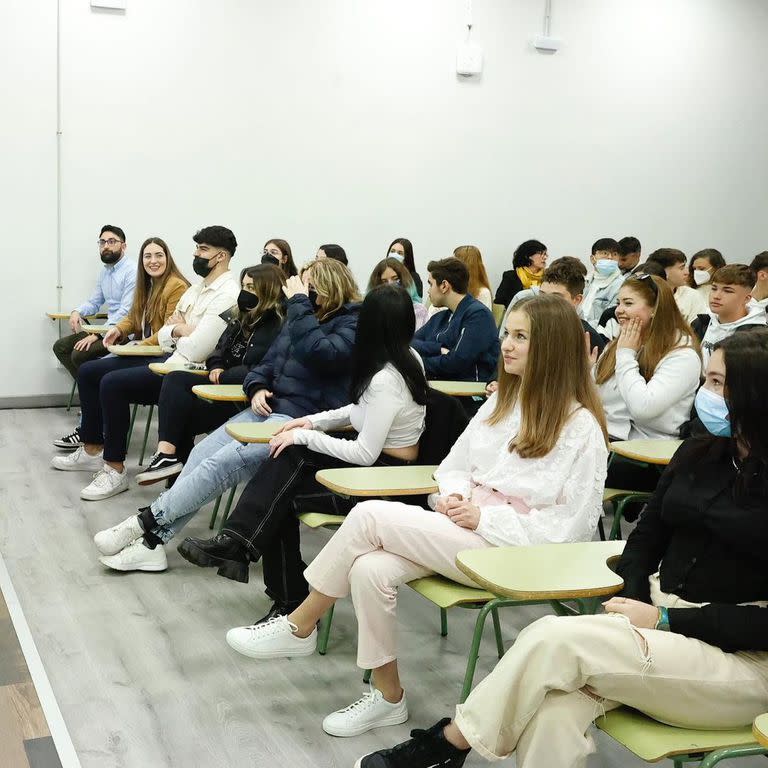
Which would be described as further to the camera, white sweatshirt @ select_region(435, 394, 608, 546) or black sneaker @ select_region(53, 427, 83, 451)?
black sneaker @ select_region(53, 427, 83, 451)

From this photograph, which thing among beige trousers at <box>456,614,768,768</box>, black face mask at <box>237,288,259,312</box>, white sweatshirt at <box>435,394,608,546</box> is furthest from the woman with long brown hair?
beige trousers at <box>456,614,768,768</box>

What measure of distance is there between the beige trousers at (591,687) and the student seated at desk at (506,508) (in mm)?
550

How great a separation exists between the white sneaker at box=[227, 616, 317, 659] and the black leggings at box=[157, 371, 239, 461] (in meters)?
1.62

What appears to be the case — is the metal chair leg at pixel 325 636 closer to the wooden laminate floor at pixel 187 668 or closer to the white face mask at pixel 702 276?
the wooden laminate floor at pixel 187 668

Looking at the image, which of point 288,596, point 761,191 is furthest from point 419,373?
point 761,191

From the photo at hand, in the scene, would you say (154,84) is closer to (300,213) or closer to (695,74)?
(300,213)

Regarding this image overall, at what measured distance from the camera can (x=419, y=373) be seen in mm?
2980

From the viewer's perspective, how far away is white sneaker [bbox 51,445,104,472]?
496cm

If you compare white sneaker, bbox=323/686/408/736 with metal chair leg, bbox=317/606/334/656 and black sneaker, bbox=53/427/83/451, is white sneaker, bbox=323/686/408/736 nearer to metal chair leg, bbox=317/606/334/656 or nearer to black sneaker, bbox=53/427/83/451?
metal chair leg, bbox=317/606/334/656

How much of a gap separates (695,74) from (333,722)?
7689 millimetres

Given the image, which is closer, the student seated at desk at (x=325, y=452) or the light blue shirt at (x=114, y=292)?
the student seated at desk at (x=325, y=452)

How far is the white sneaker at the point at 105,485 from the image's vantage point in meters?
4.48

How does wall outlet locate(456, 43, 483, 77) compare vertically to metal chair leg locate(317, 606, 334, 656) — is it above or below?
above

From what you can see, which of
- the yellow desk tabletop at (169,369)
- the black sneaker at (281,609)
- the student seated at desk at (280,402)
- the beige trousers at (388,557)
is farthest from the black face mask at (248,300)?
the beige trousers at (388,557)
